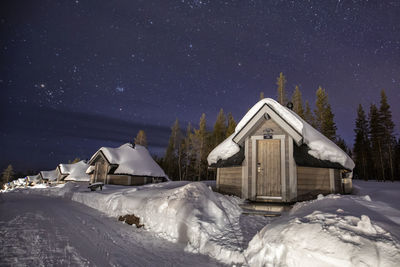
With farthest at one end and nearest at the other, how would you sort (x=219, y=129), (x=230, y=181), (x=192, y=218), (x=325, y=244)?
1. (x=219, y=129)
2. (x=230, y=181)
3. (x=192, y=218)
4. (x=325, y=244)

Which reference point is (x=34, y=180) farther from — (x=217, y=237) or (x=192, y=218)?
(x=217, y=237)

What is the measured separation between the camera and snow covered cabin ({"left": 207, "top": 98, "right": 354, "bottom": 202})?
964cm

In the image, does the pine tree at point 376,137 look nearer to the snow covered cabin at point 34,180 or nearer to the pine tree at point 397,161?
the pine tree at point 397,161

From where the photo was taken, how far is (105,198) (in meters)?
10.6

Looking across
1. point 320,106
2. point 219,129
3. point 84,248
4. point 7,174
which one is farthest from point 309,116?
point 7,174

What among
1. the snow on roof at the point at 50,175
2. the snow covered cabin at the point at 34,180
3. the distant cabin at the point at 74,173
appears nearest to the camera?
the distant cabin at the point at 74,173

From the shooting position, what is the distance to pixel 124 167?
2402 centimetres

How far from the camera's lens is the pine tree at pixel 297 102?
35.9 m

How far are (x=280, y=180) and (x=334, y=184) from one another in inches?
119

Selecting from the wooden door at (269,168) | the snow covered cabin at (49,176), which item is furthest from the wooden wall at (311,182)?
the snow covered cabin at (49,176)

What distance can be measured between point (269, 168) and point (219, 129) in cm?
3329

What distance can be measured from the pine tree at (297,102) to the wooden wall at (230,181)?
28.9 m

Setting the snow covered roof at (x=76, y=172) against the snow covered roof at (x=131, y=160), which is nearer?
the snow covered roof at (x=131, y=160)

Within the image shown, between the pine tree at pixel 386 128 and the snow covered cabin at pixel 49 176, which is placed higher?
the pine tree at pixel 386 128
